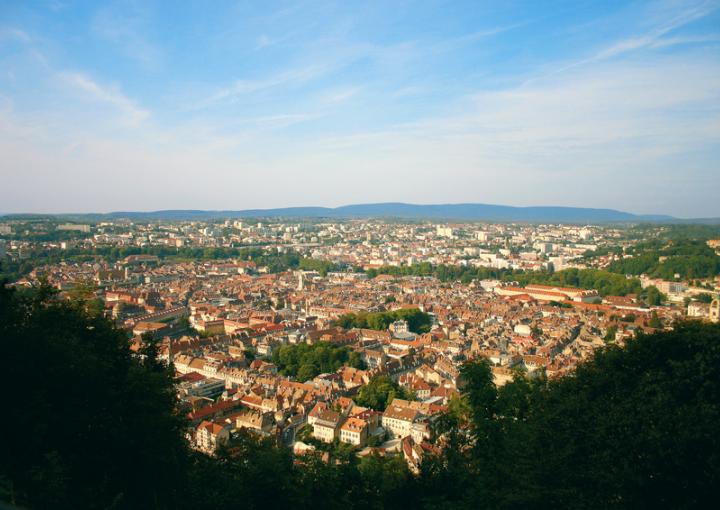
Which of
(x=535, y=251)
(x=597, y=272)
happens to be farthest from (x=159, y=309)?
(x=535, y=251)

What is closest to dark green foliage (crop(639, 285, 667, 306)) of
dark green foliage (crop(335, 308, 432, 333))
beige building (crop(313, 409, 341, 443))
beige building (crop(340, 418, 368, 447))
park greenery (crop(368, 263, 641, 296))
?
park greenery (crop(368, 263, 641, 296))

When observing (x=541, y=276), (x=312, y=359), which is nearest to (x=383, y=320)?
(x=312, y=359)

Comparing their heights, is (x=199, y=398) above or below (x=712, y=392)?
below

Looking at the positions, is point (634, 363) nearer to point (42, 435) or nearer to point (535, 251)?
point (42, 435)

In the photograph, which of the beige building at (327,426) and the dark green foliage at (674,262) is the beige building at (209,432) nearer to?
the beige building at (327,426)

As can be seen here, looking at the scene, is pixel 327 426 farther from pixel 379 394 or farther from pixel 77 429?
A: pixel 77 429

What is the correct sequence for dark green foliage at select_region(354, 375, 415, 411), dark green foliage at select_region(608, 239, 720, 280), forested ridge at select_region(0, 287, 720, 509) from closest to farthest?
forested ridge at select_region(0, 287, 720, 509) → dark green foliage at select_region(354, 375, 415, 411) → dark green foliage at select_region(608, 239, 720, 280)

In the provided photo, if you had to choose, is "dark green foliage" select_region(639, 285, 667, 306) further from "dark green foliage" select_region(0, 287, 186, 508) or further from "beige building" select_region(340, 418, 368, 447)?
"dark green foliage" select_region(0, 287, 186, 508)
